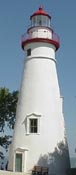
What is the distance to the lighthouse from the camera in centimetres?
2736

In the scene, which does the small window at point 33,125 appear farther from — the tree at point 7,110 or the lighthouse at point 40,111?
the tree at point 7,110

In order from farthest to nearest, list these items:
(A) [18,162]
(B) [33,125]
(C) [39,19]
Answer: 1. (C) [39,19]
2. (B) [33,125]
3. (A) [18,162]

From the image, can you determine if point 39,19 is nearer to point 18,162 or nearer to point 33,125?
point 33,125

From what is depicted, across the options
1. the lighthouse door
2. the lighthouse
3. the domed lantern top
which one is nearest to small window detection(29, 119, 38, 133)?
the lighthouse

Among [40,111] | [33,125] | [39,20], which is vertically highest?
[39,20]

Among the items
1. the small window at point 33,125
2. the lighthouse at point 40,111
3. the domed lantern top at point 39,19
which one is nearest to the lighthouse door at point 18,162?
the lighthouse at point 40,111

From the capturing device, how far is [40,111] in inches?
1104

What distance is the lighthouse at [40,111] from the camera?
89.8 feet

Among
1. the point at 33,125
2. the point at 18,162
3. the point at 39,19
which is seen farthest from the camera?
the point at 39,19

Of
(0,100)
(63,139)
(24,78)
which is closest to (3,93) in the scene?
(0,100)

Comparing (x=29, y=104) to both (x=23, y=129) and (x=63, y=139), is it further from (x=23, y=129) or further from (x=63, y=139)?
(x=63, y=139)

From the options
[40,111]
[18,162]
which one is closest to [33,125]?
[40,111]

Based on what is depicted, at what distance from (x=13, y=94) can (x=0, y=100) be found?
1.62 meters

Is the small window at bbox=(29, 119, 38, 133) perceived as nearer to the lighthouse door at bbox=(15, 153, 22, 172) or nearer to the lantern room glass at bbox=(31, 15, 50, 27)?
the lighthouse door at bbox=(15, 153, 22, 172)
